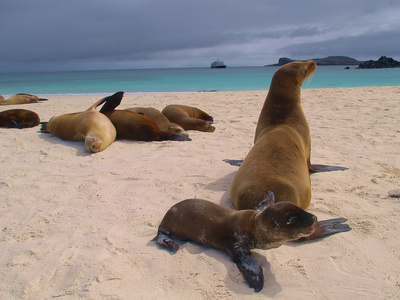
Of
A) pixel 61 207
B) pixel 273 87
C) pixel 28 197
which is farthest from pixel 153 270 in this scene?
pixel 273 87

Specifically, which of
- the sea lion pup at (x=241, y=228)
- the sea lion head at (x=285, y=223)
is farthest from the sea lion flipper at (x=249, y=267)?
the sea lion head at (x=285, y=223)

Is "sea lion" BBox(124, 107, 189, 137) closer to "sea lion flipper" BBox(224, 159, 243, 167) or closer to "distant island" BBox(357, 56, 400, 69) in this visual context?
"sea lion flipper" BBox(224, 159, 243, 167)

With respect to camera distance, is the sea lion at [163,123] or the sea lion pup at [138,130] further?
the sea lion at [163,123]

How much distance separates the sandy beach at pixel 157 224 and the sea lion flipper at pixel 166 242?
79 millimetres

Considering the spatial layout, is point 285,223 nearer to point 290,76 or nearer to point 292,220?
point 292,220

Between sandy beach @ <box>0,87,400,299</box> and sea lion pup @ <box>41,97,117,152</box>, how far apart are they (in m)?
0.22

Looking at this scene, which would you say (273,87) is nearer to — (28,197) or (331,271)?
(331,271)

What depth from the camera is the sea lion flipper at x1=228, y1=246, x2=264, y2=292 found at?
6.61ft

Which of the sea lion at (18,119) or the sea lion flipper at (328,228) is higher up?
the sea lion at (18,119)

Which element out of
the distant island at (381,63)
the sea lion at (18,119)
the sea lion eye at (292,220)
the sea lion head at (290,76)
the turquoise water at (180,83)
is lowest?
the turquoise water at (180,83)

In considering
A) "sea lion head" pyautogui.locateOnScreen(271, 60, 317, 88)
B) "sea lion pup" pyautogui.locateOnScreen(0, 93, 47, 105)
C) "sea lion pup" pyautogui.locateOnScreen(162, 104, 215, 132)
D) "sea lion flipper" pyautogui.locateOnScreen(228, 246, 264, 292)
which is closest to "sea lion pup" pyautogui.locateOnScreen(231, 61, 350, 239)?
"sea lion head" pyautogui.locateOnScreen(271, 60, 317, 88)

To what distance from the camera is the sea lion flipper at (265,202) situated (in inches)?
96.7

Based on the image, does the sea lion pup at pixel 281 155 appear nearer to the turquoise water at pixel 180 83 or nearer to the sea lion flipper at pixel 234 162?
the sea lion flipper at pixel 234 162

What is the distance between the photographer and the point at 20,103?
13.2 m
